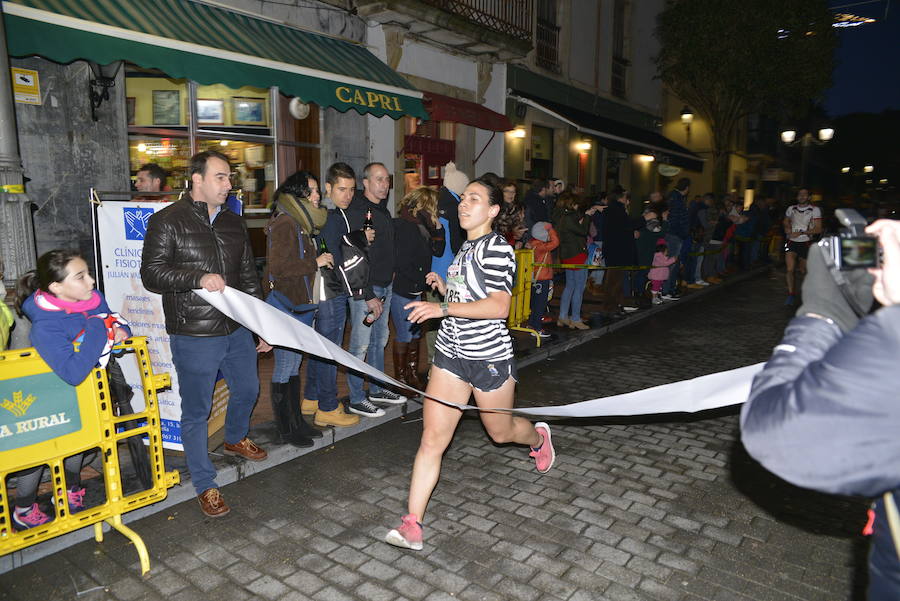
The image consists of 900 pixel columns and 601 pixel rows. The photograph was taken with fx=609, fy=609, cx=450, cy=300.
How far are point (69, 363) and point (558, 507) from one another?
10.1ft

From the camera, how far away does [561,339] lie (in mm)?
8922

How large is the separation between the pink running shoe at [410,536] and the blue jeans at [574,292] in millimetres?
6768

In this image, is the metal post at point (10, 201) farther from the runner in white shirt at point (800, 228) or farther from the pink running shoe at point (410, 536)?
the runner in white shirt at point (800, 228)

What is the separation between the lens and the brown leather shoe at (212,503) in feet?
12.8

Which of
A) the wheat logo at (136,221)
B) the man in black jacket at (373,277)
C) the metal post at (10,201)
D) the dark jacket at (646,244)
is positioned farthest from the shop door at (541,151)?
the metal post at (10,201)

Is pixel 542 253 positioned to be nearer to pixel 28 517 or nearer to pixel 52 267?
pixel 52 267

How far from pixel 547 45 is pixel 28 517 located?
1681cm

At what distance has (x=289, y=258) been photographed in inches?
189

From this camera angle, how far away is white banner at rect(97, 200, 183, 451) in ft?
15.0

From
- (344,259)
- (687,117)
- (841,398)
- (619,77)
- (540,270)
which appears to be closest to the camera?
(841,398)

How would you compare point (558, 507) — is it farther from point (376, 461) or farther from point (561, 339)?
point (561, 339)

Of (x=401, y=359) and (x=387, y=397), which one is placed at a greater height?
(x=401, y=359)

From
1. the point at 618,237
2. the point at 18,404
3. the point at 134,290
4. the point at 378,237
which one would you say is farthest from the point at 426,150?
the point at 18,404

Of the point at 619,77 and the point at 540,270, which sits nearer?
the point at 540,270
